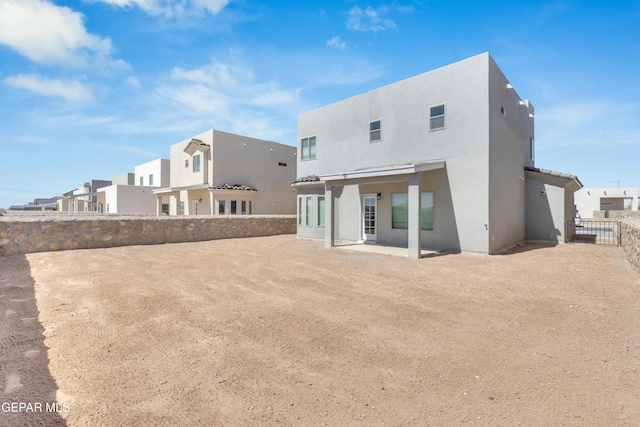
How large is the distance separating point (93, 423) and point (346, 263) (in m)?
7.95

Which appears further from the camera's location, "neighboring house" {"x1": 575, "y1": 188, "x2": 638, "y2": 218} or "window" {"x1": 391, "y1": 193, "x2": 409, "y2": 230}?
"neighboring house" {"x1": 575, "y1": 188, "x2": 638, "y2": 218}

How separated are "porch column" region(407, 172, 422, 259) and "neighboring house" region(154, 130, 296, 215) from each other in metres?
16.9

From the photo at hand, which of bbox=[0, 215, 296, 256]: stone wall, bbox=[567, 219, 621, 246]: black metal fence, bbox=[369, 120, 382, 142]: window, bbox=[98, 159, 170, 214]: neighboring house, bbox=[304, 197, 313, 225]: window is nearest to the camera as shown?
bbox=[0, 215, 296, 256]: stone wall

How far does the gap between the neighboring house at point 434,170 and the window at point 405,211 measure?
45 millimetres

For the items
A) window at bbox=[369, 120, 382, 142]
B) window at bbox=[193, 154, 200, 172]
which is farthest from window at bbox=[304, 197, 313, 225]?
window at bbox=[193, 154, 200, 172]

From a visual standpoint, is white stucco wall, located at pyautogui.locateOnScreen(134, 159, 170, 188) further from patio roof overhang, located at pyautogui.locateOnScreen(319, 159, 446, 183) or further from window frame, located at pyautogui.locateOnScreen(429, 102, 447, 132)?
window frame, located at pyautogui.locateOnScreen(429, 102, 447, 132)

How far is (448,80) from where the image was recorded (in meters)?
12.3

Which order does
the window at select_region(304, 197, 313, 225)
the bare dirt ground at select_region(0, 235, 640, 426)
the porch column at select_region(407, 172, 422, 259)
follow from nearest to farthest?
the bare dirt ground at select_region(0, 235, 640, 426)
the porch column at select_region(407, 172, 422, 259)
the window at select_region(304, 197, 313, 225)

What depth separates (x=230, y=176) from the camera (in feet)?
83.0

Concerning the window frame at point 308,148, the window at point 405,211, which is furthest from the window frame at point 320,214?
the window at point 405,211

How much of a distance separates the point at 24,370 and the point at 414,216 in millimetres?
10422

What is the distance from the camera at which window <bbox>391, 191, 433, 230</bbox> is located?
12719mm

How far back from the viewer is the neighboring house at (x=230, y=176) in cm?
2447

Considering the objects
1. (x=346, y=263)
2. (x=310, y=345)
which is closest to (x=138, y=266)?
(x=346, y=263)
